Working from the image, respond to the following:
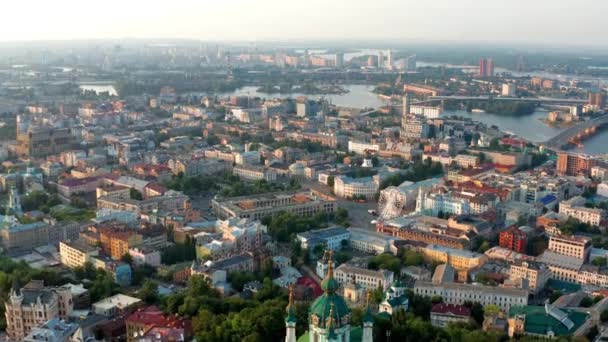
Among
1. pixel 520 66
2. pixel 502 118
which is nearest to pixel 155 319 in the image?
pixel 502 118

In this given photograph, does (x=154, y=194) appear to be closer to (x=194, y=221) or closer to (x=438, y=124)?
(x=194, y=221)

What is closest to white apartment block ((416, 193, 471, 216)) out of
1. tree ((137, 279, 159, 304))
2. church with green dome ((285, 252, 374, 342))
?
tree ((137, 279, 159, 304))

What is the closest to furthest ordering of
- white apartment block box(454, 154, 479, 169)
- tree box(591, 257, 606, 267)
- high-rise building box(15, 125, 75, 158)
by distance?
tree box(591, 257, 606, 267) < white apartment block box(454, 154, 479, 169) < high-rise building box(15, 125, 75, 158)

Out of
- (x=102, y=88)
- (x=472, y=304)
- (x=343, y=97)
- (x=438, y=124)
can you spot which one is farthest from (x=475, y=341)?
(x=102, y=88)

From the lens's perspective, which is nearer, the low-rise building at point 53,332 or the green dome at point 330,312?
the green dome at point 330,312

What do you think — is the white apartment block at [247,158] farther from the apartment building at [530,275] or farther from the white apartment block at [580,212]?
the apartment building at [530,275]

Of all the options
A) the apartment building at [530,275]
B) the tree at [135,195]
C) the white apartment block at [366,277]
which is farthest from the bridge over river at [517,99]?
the white apartment block at [366,277]

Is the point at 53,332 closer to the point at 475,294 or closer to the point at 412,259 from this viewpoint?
the point at 475,294

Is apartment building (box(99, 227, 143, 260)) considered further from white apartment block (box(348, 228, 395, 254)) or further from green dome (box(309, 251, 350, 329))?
green dome (box(309, 251, 350, 329))
